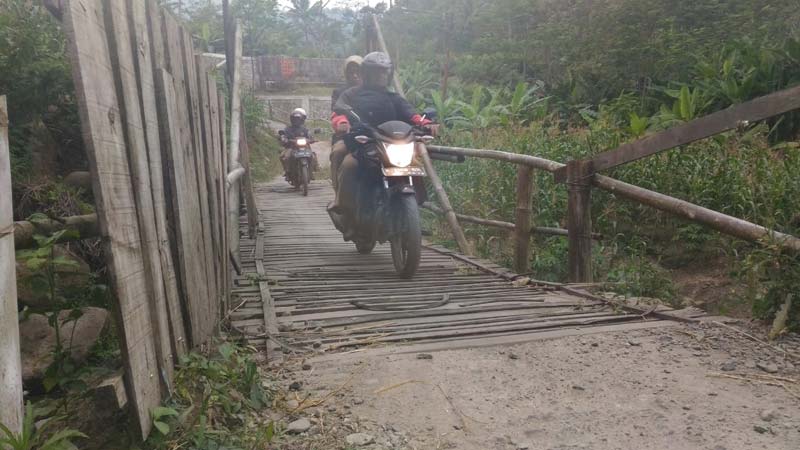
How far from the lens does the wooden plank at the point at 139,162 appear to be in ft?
5.06

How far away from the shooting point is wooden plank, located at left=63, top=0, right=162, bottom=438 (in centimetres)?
133

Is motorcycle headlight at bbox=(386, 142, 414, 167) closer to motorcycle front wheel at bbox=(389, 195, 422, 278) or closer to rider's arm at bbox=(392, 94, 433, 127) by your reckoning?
motorcycle front wheel at bbox=(389, 195, 422, 278)

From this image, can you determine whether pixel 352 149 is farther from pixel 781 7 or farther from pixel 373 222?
pixel 781 7

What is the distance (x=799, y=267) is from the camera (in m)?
2.48

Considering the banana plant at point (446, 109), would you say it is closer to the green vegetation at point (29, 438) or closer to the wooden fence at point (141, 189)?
the wooden fence at point (141, 189)

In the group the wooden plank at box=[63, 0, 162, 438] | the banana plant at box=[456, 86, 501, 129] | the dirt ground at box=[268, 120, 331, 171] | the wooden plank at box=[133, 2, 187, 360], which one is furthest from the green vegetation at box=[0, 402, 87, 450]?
the dirt ground at box=[268, 120, 331, 171]

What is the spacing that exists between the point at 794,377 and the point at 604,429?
2.74 feet

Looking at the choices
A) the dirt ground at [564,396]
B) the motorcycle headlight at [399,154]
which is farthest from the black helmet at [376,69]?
the dirt ground at [564,396]

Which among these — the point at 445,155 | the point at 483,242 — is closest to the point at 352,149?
the point at 445,155

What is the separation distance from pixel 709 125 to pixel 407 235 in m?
1.99

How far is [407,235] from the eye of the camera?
4.19 m

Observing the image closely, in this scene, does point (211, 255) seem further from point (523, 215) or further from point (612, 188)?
point (523, 215)

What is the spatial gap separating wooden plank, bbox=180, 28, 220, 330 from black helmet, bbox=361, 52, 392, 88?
2407mm

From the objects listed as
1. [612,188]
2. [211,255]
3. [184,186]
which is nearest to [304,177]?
[612,188]
